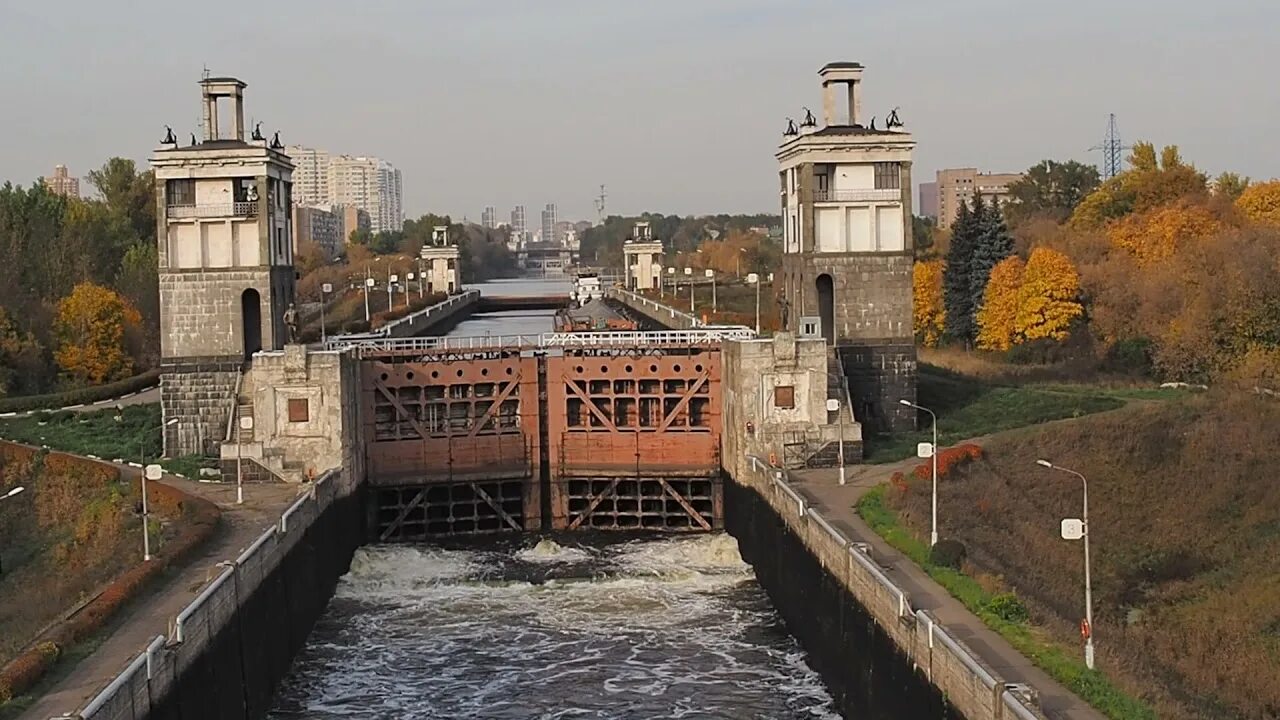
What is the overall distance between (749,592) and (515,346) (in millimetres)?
12234

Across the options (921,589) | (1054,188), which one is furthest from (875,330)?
(1054,188)

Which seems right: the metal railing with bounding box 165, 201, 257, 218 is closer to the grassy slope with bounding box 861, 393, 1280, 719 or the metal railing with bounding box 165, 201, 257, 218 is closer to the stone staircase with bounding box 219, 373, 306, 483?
the stone staircase with bounding box 219, 373, 306, 483

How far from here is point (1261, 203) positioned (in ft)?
228

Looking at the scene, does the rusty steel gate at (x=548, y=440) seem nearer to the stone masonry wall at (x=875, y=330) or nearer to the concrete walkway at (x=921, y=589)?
the stone masonry wall at (x=875, y=330)

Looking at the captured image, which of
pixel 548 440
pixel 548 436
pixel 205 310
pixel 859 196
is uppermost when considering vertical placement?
pixel 859 196

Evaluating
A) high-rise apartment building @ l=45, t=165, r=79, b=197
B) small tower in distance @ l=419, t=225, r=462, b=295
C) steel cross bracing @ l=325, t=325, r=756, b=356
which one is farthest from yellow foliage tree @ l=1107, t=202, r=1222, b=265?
high-rise apartment building @ l=45, t=165, r=79, b=197

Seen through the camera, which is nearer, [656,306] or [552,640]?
[552,640]

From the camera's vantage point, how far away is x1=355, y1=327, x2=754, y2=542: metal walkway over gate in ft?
136

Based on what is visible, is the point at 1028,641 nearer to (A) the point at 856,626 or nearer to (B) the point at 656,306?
(A) the point at 856,626

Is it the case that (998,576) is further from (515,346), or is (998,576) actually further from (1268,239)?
(1268,239)

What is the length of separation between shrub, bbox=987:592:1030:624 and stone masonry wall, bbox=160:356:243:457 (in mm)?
25255

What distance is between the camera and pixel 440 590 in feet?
115

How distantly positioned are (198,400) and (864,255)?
19.8 meters

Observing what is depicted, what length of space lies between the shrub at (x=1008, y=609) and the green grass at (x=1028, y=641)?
53 mm
